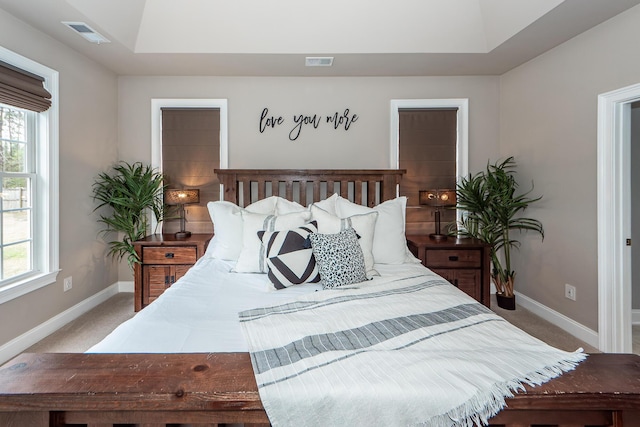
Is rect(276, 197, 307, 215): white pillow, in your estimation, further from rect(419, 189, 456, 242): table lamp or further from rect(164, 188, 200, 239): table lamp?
rect(419, 189, 456, 242): table lamp

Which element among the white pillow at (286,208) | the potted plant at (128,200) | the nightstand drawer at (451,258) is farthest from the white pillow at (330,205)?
the potted plant at (128,200)

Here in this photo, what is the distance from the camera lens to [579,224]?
2871 mm

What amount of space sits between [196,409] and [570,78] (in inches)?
143

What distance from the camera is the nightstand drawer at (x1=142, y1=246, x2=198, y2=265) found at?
127 inches

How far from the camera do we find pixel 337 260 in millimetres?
2035

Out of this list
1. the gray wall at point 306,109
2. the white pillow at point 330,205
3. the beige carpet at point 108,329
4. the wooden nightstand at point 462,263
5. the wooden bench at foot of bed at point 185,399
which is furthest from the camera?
the gray wall at point 306,109

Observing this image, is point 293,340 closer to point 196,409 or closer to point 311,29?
point 196,409

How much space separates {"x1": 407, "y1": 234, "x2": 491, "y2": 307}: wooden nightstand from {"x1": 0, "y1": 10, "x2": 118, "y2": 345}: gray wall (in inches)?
128

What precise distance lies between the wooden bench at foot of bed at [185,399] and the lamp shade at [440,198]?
2377mm

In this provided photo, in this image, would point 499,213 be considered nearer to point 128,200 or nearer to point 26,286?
point 128,200

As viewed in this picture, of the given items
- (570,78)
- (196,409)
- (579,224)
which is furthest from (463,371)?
(570,78)

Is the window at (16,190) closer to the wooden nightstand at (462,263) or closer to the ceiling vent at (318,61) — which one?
the ceiling vent at (318,61)

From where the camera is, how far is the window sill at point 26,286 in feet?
8.03

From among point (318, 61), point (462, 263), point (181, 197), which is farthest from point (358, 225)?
point (181, 197)
